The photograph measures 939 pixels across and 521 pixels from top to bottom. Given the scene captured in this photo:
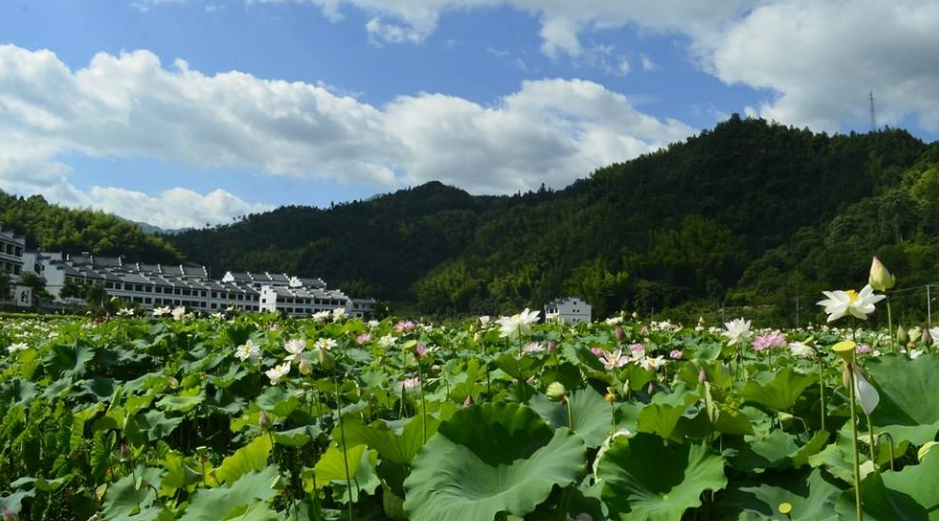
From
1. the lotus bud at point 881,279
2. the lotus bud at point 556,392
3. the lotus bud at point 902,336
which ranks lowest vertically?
the lotus bud at point 556,392

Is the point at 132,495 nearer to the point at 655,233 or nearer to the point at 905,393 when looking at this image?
the point at 905,393

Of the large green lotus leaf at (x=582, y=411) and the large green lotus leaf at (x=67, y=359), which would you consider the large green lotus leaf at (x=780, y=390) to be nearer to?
the large green lotus leaf at (x=582, y=411)

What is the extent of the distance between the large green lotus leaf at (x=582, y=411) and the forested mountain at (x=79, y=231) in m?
92.3

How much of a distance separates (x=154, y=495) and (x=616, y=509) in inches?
61.5

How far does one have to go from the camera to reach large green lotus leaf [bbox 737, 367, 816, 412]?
1646 millimetres

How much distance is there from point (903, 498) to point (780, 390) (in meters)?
0.68

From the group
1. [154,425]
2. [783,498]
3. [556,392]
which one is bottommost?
[154,425]

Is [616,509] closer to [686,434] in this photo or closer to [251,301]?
[686,434]

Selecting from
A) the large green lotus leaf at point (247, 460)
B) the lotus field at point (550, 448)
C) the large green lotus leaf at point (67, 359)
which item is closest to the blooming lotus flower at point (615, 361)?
the lotus field at point (550, 448)

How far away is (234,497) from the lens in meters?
1.66

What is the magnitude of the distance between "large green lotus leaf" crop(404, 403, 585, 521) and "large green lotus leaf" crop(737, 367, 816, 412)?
2.14 ft

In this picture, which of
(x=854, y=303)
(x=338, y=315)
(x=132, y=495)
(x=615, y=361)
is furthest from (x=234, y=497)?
(x=338, y=315)

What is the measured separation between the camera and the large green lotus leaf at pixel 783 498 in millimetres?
1224

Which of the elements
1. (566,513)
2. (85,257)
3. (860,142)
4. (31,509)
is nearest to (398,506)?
(566,513)
